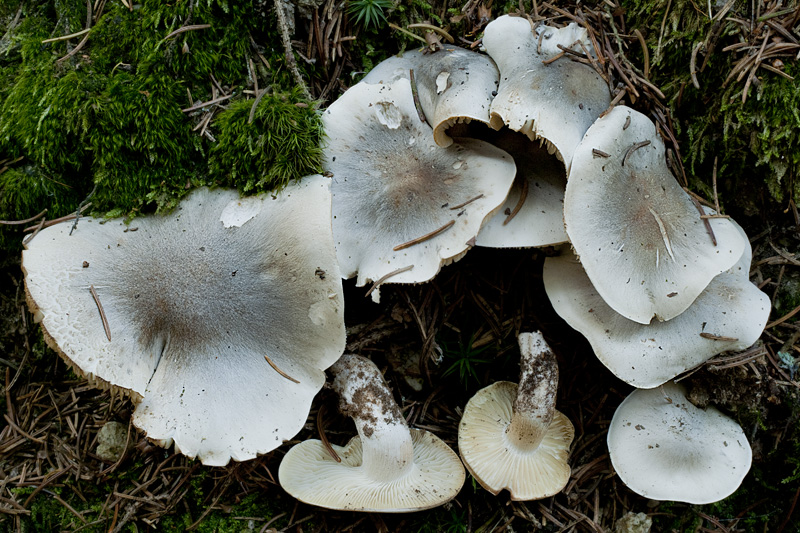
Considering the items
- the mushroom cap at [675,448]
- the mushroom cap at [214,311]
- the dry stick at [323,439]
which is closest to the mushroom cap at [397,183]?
the mushroom cap at [214,311]

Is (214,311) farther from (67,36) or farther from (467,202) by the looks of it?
(67,36)

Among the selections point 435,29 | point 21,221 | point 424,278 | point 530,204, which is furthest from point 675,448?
point 21,221

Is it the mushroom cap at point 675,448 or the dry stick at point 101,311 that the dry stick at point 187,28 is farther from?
the mushroom cap at point 675,448

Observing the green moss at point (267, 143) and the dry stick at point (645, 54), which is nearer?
the green moss at point (267, 143)

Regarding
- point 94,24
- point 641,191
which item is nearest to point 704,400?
point 641,191

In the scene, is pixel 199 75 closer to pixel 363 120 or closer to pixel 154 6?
pixel 154 6

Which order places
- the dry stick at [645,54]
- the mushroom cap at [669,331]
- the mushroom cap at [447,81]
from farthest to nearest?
the dry stick at [645,54], the mushroom cap at [669,331], the mushroom cap at [447,81]
